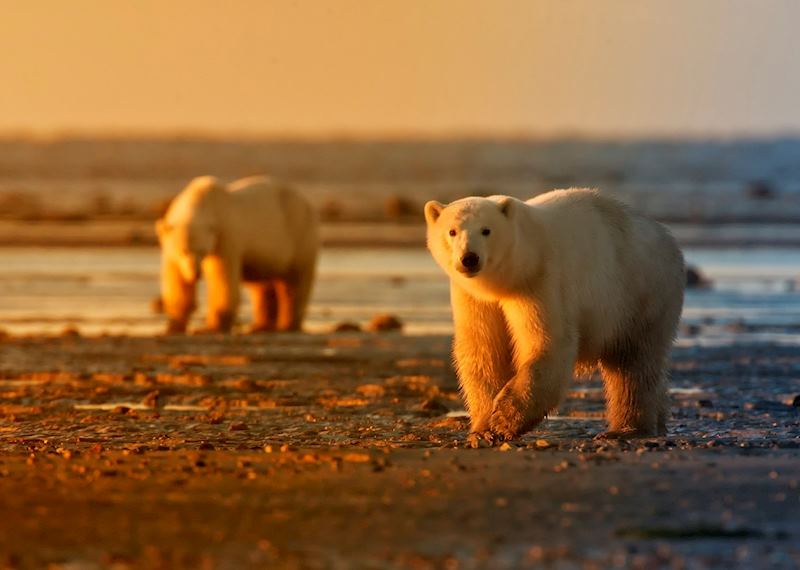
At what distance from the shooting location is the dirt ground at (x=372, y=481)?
574cm

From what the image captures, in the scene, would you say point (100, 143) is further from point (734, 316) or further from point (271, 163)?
point (734, 316)

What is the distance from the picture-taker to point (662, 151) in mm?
118938

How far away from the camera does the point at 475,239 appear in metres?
8.17

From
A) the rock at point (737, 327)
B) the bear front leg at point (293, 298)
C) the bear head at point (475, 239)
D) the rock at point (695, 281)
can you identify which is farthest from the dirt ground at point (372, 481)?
the rock at point (695, 281)

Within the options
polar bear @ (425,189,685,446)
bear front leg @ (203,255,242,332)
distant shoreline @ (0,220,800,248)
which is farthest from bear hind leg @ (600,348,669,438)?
distant shoreline @ (0,220,800,248)

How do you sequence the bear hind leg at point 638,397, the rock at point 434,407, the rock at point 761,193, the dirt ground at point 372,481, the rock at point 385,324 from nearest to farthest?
the dirt ground at point 372,481
the bear hind leg at point 638,397
the rock at point 434,407
the rock at point 385,324
the rock at point 761,193

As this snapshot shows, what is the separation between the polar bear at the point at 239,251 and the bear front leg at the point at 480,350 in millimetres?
8417

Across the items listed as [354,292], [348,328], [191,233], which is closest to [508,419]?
[348,328]

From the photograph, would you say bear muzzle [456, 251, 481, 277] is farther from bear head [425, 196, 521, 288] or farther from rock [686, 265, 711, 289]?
rock [686, 265, 711, 289]

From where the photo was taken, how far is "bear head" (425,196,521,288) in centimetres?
813

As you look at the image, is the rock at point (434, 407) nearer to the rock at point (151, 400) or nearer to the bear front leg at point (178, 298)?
the rock at point (151, 400)

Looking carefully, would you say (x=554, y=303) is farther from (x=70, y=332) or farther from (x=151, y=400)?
(x=70, y=332)

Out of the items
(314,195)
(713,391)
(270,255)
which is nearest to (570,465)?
(713,391)

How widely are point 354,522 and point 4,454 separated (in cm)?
243
